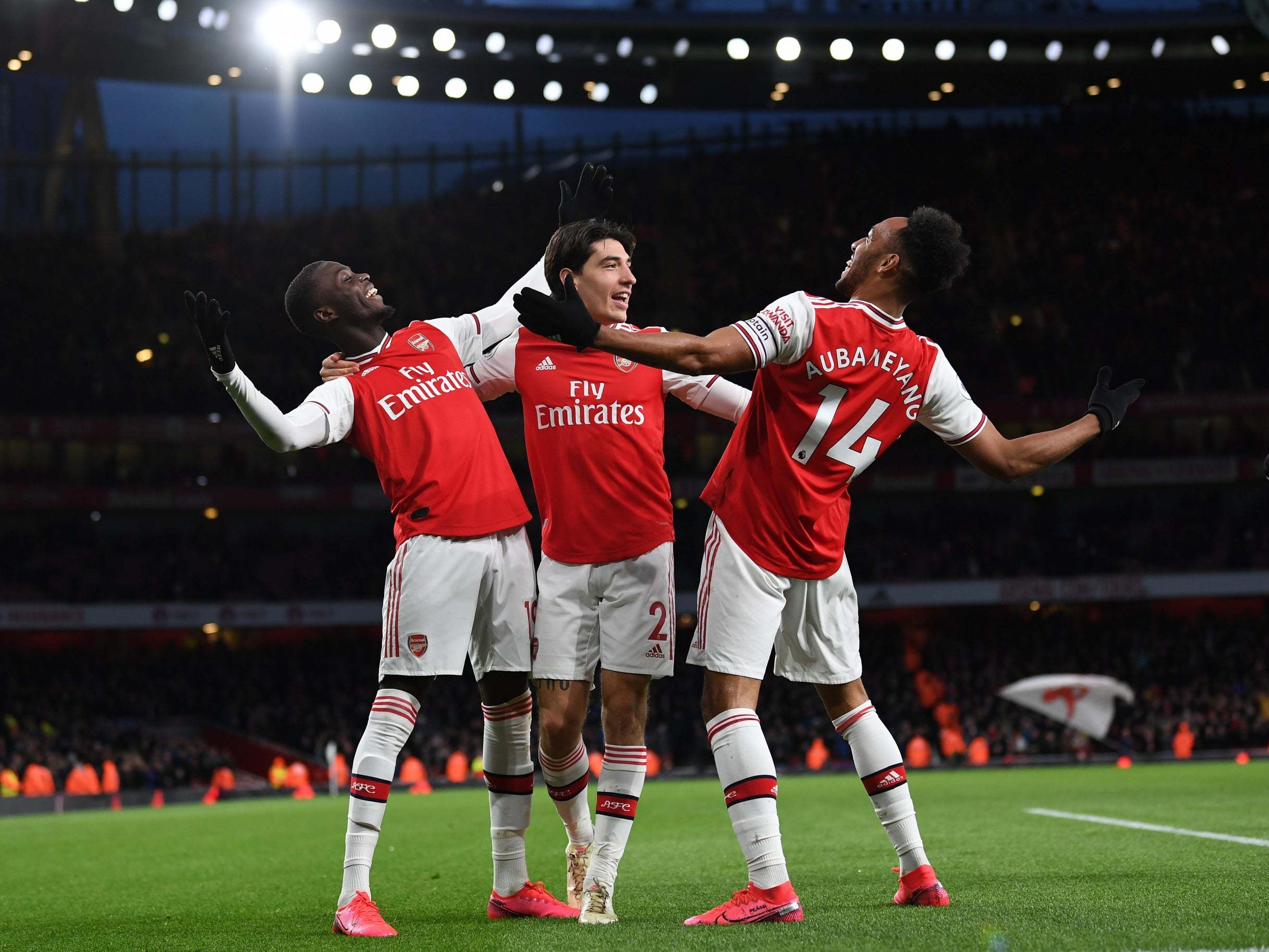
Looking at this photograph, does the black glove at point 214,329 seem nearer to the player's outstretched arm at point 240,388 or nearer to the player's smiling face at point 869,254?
the player's outstretched arm at point 240,388

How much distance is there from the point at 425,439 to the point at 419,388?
228 mm

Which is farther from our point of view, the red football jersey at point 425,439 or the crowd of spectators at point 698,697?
the crowd of spectators at point 698,697

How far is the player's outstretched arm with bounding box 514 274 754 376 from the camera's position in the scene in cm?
426

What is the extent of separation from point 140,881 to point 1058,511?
3061 cm

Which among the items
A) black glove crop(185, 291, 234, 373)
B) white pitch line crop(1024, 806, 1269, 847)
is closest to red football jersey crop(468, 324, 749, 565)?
black glove crop(185, 291, 234, 373)

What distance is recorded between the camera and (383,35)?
93.0 feet

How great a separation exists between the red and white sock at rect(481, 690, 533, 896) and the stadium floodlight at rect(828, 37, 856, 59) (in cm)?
2668

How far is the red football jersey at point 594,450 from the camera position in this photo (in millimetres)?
5152

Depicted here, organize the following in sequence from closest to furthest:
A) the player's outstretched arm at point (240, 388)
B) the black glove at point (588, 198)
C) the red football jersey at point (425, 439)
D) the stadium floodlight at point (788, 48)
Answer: the player's outstretched arm at point (240, 388) < the red football jersey at point (425, 439) < the black glove at point (588, 198) < the stadium floodlight at point (788, 48)

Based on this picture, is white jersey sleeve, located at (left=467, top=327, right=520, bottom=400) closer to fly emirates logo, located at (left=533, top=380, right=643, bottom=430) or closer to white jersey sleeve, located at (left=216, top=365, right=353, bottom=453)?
fly emirates logo, located at (left=533, top=380, right=643, bottom=430)

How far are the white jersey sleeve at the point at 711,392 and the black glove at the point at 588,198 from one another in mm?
801

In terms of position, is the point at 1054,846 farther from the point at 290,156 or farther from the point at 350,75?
the point at 290,156

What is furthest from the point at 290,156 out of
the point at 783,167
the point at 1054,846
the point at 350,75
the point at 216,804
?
the point at 1054,846

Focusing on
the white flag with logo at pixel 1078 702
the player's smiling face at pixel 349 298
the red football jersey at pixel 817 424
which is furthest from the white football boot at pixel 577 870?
the white flag with logo at pixel 1078 702
